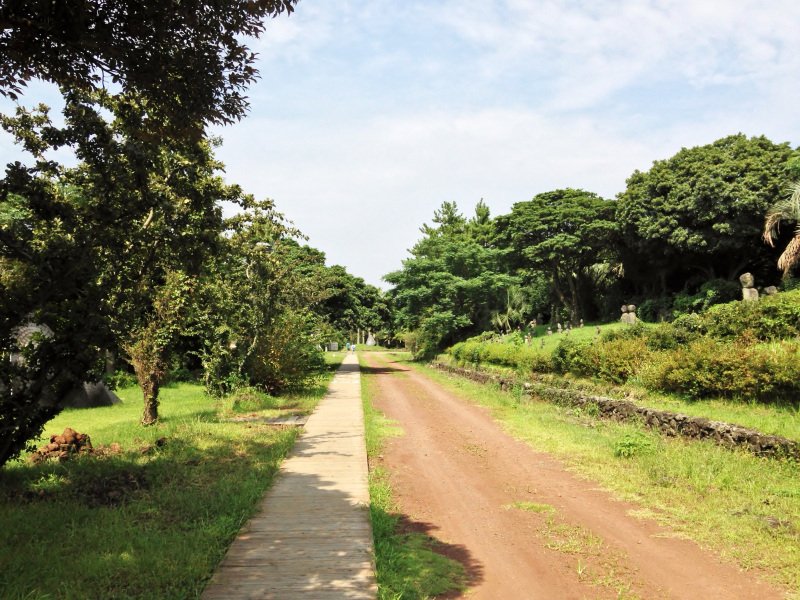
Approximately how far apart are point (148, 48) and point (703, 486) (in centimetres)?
874

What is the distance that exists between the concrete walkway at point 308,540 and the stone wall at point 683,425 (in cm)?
608

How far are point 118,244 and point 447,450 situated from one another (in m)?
6.83

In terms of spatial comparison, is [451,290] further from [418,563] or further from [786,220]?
[418,563]

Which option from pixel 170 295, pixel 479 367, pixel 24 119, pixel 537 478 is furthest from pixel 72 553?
pixel 479 367

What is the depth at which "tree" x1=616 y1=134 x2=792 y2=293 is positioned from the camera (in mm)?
24875

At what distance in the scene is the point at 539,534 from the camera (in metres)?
5.66

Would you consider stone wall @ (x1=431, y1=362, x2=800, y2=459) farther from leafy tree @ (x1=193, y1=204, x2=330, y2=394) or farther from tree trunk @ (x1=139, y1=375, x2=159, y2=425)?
tree trunk @ (x1=139, y1=375, x2=159, y2=425)

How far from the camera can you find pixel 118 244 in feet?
21.0

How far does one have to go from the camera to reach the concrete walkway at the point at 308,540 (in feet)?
13.7

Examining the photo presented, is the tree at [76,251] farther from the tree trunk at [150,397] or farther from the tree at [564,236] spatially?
the tree at [564,236]

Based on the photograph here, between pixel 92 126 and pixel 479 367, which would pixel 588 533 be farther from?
pixel 479 367

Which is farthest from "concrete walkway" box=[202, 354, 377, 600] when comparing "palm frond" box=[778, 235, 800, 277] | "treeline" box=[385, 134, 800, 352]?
"treeline" box=[385, 134, 800, 352]

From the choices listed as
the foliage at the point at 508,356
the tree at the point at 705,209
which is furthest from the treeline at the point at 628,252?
the foliage at the point at 508,356

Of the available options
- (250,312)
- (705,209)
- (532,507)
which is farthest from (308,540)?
(705,209)
